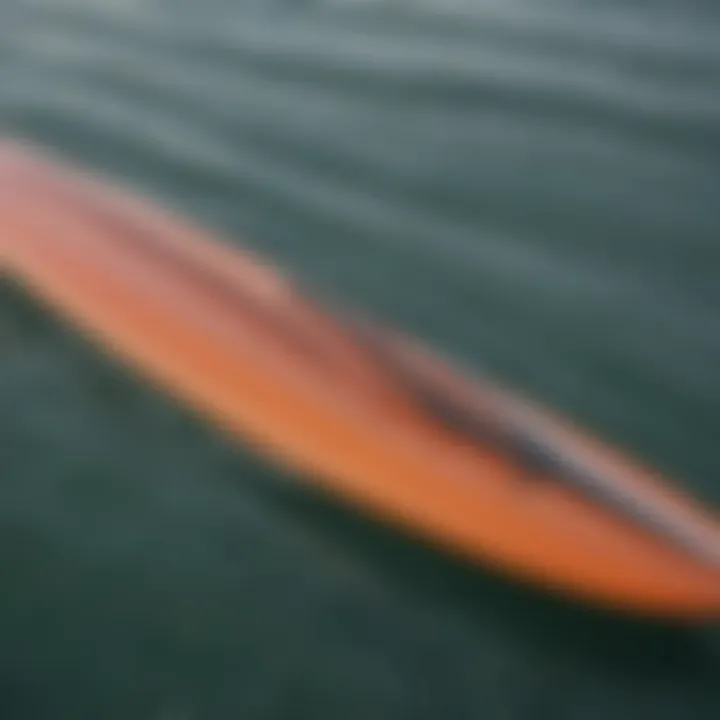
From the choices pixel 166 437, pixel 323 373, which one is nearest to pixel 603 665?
pixel 323 373

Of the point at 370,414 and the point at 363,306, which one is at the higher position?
the point at 363,306

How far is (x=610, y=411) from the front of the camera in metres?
1.39

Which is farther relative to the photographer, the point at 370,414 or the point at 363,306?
the point at 363,306

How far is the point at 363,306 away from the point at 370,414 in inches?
12.5

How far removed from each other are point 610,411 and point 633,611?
1.13 feet

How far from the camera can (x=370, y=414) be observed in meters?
1.31

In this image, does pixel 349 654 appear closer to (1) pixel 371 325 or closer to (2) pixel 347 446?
(2) pixel 347 446

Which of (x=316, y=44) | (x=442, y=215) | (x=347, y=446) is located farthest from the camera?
(x=316, y=44)

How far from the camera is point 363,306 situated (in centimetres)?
159

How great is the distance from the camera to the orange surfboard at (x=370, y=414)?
44.9 inches

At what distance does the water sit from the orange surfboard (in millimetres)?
41

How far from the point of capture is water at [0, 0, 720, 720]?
1.09m

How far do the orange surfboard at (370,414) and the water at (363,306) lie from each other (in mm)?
41

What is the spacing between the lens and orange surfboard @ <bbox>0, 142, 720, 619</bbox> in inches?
44.9
